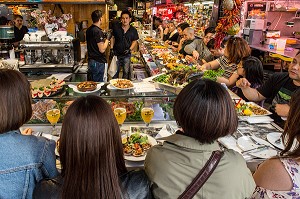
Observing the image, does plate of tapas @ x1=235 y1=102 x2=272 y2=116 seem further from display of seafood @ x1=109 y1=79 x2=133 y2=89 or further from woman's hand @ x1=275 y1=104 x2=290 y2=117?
display of seafood @ x1=109 y1=79 x2=133 y2=89

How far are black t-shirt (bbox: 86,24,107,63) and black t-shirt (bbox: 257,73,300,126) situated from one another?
11.7ft

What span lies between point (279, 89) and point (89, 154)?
2769mm

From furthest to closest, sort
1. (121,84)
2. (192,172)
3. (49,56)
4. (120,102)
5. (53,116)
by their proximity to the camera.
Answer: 1. (49,56)
2. (121,84)
3. (120,102)
4. (53,116)
5. (192,172)

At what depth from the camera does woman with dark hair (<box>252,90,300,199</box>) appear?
5.21 ft

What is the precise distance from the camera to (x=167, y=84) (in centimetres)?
318

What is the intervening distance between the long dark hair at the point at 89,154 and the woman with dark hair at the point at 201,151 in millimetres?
272

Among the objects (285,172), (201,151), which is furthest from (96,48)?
(285,172)

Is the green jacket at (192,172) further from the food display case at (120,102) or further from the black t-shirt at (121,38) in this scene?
the black t-shirt at (121,38)

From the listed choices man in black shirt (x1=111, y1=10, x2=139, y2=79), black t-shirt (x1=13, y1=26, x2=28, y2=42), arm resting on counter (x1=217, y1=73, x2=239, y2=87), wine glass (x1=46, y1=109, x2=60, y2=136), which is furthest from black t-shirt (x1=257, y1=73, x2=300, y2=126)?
black t-shirt (x1=13, y1=26, x2=28, y2=42)

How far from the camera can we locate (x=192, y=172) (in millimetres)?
1493

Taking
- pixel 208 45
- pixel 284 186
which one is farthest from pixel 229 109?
pixel 208 45

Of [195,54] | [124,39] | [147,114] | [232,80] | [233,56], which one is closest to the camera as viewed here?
[147,114]

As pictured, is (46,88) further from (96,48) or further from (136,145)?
(96,48)

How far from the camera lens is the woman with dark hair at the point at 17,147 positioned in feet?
5.12
